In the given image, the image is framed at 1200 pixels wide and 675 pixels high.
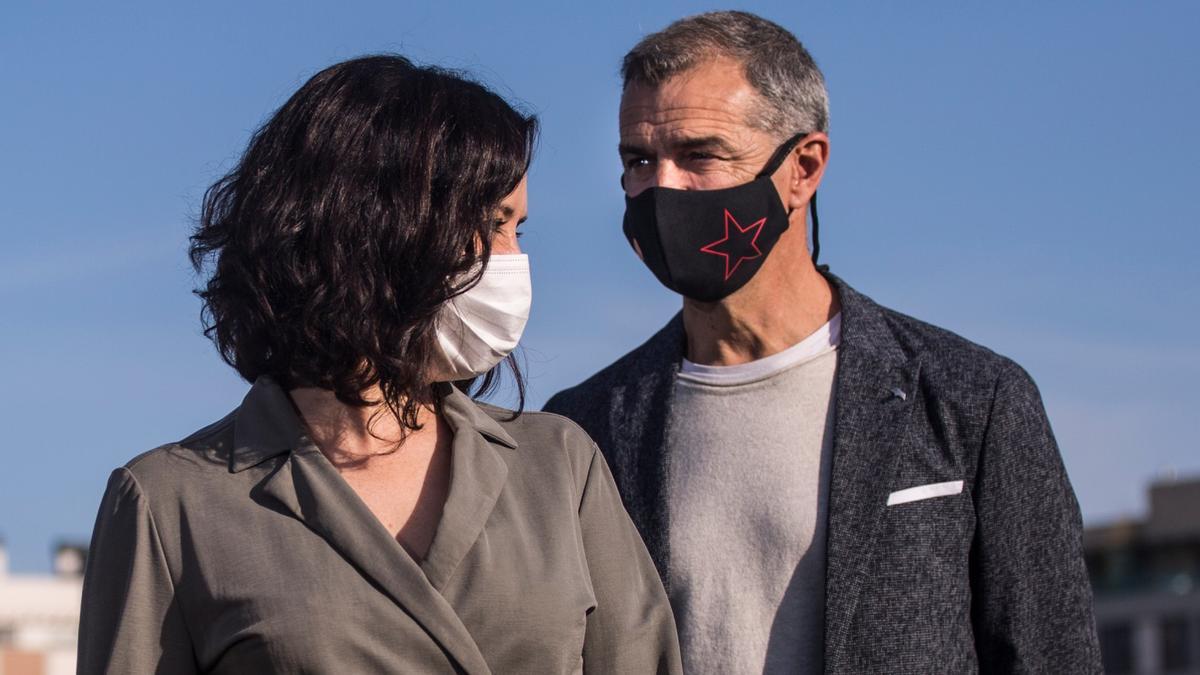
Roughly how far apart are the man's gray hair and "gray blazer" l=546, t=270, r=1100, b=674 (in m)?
0.65

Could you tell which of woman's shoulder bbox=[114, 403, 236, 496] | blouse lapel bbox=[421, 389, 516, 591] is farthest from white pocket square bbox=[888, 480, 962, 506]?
woman's shoulder bbox=[114, 403, 236, 496]

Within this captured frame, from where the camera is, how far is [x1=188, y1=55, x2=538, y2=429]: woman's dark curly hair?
292 centimetres

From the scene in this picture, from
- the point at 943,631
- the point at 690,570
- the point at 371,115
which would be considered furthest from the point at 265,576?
the point at 943,631

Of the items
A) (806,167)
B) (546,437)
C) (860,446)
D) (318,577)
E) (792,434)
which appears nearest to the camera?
(318,577)

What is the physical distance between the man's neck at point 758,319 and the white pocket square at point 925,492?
498 millimetres

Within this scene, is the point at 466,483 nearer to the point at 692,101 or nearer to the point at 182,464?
the point at 182,464

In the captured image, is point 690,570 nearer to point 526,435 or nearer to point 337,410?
point 526,435

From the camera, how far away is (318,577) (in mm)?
2840

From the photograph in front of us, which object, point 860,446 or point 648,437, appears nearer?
point 860,446

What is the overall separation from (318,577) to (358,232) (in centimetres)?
56

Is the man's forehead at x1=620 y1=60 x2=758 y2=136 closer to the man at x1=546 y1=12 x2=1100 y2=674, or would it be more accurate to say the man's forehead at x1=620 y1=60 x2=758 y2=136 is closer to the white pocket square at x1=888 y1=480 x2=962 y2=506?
the man at x1=546 y1=12 x2=1100 y2=674

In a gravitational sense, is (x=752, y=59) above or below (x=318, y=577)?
above

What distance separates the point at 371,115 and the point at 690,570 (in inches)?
58.6

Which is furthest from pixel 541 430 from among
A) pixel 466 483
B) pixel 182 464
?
pixel 182 464
